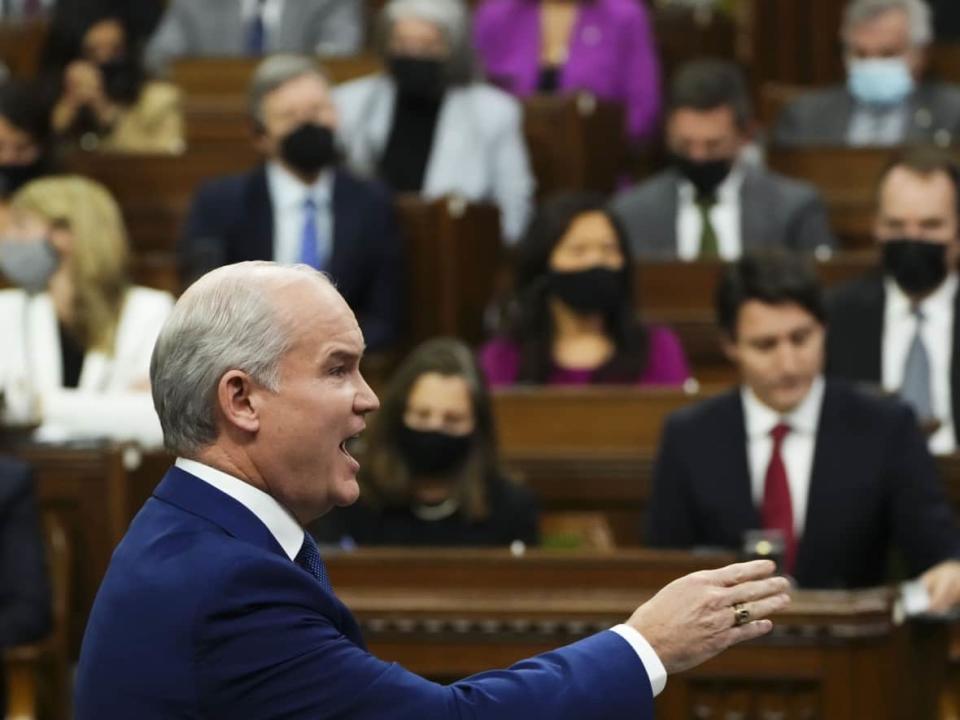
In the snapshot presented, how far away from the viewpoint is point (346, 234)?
6551mm

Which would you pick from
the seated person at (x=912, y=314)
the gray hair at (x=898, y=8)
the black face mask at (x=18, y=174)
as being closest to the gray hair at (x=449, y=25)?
the black face mask at (x=18, y=174)

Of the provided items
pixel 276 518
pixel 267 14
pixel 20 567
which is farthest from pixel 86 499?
pixel 267 14

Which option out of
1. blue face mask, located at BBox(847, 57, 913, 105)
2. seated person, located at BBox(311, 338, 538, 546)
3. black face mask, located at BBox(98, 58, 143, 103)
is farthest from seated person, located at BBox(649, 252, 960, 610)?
black face mask, located at BBox(98, 58, 143, 103)

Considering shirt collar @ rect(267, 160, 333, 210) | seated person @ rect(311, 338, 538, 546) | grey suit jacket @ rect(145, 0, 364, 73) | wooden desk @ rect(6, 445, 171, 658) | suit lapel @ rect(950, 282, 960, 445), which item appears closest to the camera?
seated person @ rect(311, 338, 538, 546)

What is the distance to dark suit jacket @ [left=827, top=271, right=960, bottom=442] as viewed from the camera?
550 cm

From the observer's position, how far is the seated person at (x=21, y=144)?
278 inches

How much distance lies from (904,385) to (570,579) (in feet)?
5.48

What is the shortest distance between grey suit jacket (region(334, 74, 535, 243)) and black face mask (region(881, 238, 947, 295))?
1857mm

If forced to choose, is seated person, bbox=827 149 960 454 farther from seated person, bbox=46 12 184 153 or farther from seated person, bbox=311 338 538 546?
seated person, bbox=46 12 184 153

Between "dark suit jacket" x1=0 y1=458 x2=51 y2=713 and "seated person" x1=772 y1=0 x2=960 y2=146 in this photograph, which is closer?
"dark suit jacket" x1=0 y1=458 x2=51 y2=713

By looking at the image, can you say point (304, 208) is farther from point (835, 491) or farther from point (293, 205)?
point (835, 491)

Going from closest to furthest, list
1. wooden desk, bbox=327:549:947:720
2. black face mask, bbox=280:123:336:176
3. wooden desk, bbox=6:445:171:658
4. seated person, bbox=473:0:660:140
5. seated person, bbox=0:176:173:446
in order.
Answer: wooden desk, bbox=327:549:947:720, wooden desk, bbox=6:445:171:658, seated person, bbox=0:176:173:446, black face mask, bbox=280:123:336:176, seated person, bbox=473:0:660:140

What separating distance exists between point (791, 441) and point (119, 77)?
4.35 meters

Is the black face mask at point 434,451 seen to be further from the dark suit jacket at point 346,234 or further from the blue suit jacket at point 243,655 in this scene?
the blue suit jacket at point 243,655
